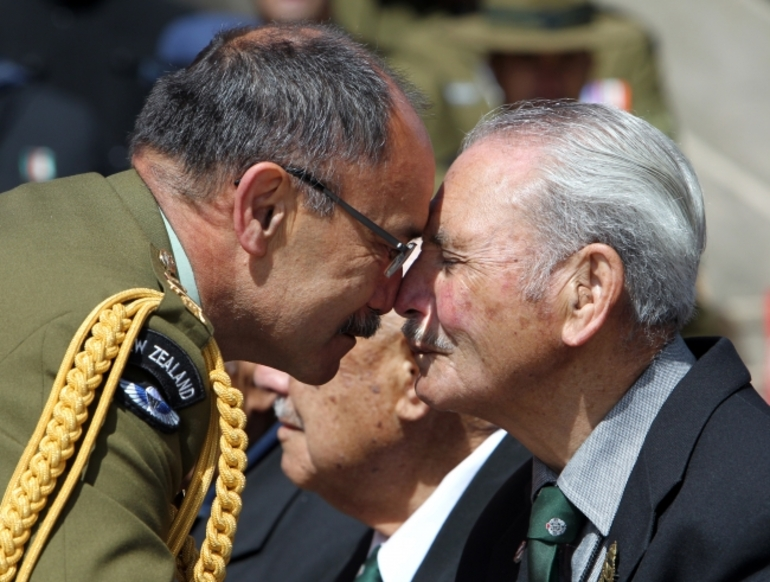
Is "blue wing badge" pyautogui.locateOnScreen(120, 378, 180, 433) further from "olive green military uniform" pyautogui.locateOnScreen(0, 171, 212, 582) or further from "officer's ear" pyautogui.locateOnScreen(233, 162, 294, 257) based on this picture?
"officer's ear" pyautogui.locateOnScreen(233, 162, 294, 257)

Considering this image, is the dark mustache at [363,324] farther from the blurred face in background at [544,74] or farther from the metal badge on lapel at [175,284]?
the blurred face in background at [544,74]

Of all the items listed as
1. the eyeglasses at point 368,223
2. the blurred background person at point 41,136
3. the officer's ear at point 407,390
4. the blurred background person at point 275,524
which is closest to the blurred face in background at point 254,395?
the blurred background person at point 275,524

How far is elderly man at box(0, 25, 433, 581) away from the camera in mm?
1973

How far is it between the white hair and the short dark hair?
1.29ft

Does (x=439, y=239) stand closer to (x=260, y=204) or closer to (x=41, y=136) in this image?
(x=260, y=204)

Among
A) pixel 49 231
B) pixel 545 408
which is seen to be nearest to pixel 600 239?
pixel 545 408

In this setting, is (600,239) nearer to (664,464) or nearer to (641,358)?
(641,358)

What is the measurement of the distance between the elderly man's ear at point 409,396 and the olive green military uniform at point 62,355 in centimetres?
88

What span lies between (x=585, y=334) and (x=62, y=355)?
110cm

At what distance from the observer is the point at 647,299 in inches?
99.3

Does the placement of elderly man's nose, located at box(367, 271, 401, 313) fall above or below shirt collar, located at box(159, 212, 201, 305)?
below

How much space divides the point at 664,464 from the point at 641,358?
11.3 inches

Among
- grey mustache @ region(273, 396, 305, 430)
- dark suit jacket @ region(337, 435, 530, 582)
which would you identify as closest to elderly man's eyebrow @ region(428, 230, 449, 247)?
dark suit jacket @ region(337, 435, 530, 582)

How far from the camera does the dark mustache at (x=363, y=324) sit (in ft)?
8.89
